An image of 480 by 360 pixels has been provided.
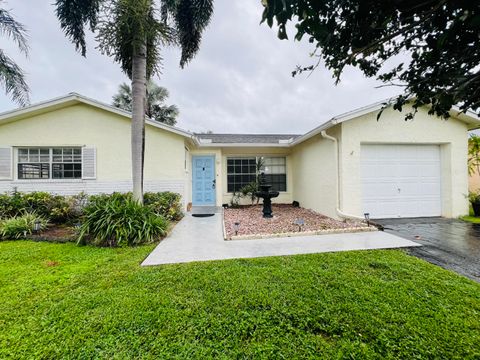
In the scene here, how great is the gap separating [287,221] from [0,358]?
6575 mm

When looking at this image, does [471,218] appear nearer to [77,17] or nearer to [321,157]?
[321,157]

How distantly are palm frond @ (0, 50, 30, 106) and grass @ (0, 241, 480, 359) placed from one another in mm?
8980

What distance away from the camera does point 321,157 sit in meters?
8.09

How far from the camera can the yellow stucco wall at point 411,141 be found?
6.86 m

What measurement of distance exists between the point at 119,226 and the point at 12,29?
401 inches

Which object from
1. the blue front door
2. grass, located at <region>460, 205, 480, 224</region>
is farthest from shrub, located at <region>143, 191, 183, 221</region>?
grass, located at <region>460, 205, 480, 224</region>

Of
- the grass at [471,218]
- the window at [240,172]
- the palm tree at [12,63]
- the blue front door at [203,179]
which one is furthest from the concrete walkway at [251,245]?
the palm tree at [12,63]

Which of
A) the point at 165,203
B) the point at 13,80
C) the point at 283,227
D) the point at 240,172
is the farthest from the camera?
the point at 240,172

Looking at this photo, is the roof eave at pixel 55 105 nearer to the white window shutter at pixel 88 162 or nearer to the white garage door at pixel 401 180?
the white window shutter at pixel 88 162

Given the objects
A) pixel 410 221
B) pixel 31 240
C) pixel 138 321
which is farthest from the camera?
pixel 410 221

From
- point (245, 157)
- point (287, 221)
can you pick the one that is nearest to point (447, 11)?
point (287, 221)

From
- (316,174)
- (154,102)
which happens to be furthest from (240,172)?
(154,102)

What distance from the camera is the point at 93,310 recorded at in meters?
2.53

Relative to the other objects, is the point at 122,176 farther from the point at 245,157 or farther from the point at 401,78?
the point at 401,78
